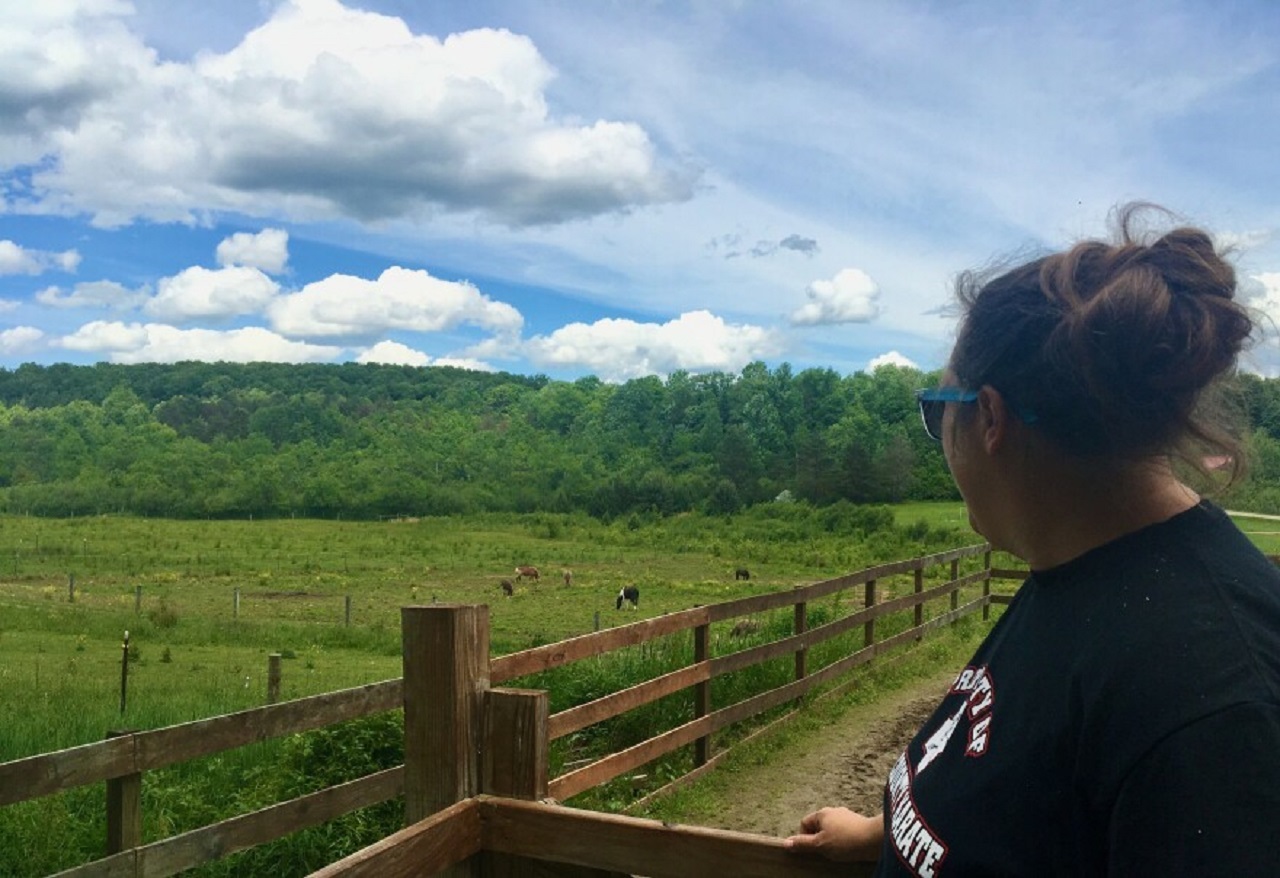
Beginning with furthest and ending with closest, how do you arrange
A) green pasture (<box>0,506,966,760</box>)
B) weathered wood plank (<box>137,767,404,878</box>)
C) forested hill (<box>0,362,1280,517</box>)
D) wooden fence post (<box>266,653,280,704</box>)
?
forested hill (<box>0,362,1280,517</box>)
green pasture (<box>0,506,966,760</box>)
wooden fence post (<box>266,653,280,704</box>)
weathered wood plank (<box>137,767,404,878</box>)

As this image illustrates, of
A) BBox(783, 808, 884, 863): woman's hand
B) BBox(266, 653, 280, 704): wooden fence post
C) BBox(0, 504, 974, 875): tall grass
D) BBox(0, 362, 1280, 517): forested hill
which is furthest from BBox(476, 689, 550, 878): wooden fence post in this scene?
BBox(0, 362, 1280, 517): forested hill

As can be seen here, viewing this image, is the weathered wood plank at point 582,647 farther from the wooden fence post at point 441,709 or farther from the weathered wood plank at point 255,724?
the wooden fence post at point 441,709

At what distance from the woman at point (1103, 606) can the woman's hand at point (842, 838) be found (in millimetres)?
19

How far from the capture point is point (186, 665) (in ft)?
67.9

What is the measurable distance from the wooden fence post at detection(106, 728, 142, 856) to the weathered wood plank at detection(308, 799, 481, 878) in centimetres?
245

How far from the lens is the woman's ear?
1.32 m

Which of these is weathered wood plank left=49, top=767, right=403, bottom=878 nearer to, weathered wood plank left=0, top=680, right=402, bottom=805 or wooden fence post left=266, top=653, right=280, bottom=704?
weathered wood plank left=0, top=680, right=402, bottom=805

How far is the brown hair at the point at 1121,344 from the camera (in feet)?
4.03

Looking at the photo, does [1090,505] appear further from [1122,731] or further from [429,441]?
[429,441]

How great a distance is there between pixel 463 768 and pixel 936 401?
3.21ft

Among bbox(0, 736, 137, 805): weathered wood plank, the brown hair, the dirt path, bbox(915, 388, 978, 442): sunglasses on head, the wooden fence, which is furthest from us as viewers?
the dirt path

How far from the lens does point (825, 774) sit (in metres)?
7.16

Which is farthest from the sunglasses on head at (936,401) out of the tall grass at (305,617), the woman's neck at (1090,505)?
the tall grass at (305,617)

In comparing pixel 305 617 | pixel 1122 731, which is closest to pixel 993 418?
pixel 1122 731
